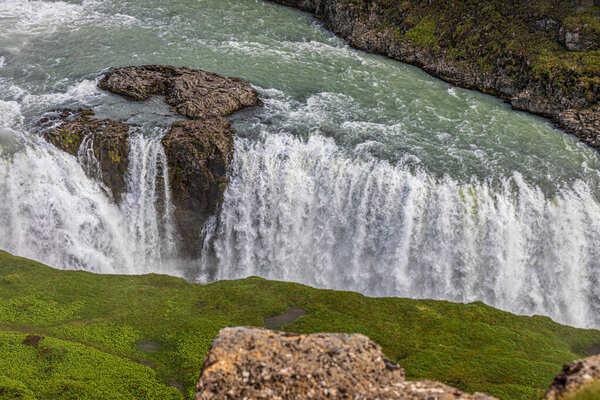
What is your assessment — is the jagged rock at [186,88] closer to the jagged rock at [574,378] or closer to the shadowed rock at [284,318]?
the shadowed rock at [284,318]

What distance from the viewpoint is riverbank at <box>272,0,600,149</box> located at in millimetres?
32875

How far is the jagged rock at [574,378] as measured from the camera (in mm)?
8336

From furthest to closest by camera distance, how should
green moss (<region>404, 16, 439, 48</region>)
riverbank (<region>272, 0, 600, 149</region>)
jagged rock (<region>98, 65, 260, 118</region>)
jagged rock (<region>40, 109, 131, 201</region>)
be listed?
green moss (<region>404, 16, 439, 48</region>) → riverbank (<region>272, 0, 600, 149</region>) → jagged rock (<region>98, 65, 260, 118</region>) → jagged rock (<region>40, 109, 131, 201</region>)

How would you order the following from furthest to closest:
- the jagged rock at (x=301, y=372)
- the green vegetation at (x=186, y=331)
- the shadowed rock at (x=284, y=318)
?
1. the shadowed rock at (x=284, y=318)
2. the green vegetation at (x=186, y=331)
3. the jagged rock at (x=301, y=372)

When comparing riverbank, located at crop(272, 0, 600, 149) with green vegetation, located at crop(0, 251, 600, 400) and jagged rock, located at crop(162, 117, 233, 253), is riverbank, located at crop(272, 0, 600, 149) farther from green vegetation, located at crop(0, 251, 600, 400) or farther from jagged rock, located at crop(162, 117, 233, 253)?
jagged rock, located at crop(162, 117, 233, 253)

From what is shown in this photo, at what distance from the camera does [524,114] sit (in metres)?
33.1

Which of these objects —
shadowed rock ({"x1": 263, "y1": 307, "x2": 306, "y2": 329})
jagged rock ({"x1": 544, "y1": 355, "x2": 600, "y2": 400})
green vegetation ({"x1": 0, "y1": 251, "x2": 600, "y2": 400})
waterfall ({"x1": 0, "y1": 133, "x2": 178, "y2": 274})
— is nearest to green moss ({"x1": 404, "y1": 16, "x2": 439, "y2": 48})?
waterfall ({"x1": 0, "y1": 133, "x2": 178, "y2": 274})

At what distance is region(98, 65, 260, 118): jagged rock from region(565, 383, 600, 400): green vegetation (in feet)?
76.8

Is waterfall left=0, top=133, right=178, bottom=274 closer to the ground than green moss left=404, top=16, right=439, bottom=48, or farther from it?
closer to the ground

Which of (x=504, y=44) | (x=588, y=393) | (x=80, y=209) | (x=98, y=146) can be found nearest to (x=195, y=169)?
(x=98, y=146)

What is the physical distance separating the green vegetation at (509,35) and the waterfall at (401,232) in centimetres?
1168

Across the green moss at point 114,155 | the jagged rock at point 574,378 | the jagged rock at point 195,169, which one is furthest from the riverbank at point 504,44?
the jagged rock at point 574,378

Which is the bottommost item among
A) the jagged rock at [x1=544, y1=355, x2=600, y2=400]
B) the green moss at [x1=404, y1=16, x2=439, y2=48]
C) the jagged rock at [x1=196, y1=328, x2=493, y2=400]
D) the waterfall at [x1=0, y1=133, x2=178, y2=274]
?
the waterfall at [x1=0, y1=133, x2=178, y2=274]

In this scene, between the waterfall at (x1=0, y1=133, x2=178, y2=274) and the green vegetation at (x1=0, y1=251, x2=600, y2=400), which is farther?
the waterfall at (x1=0, y1=133, x2=178, y2=274)
